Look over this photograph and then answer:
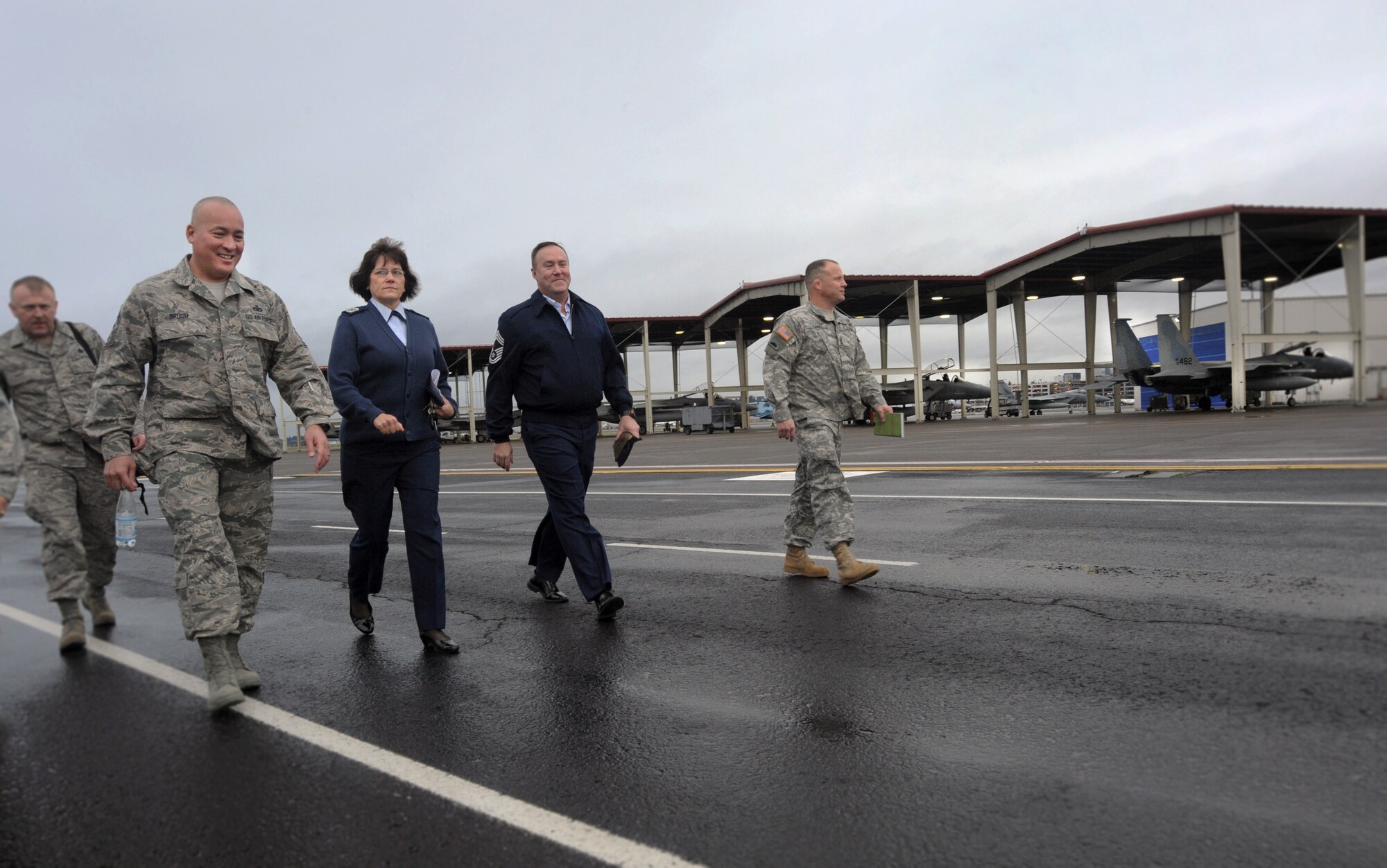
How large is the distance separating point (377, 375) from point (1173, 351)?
40607 mm

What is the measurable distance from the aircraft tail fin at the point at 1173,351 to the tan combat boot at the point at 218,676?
40932 mm

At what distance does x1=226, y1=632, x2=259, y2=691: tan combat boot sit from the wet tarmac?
0.49 feet

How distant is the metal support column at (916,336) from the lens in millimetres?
42281

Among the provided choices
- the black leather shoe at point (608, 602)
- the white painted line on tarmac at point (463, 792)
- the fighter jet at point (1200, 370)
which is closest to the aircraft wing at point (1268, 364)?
the fighter jet at point (1200, 370)

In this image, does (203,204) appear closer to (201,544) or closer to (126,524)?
(201,544)

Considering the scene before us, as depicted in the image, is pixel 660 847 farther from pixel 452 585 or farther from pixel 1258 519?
pixel 1258 519

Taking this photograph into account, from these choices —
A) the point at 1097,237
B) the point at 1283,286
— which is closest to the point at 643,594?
the point at 1097,237

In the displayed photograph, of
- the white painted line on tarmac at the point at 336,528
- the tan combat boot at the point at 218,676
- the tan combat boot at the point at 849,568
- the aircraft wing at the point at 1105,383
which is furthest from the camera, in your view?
the aircraft wing at the point at 1105,383

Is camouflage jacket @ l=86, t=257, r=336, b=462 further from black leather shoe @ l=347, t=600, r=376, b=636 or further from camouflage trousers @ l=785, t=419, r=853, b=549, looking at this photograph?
camouflage trousers @ l=785, t=419, r=853, b=549

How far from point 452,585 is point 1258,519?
612 centimetres

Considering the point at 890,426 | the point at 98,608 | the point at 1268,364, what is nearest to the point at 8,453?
the point at 98,608

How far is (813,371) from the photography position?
5469 millimetres

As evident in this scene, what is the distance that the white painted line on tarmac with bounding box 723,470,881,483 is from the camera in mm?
12445

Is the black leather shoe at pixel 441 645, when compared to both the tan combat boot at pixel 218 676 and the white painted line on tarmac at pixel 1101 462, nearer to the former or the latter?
Answer: the tan combat boot at pixel 218 676
